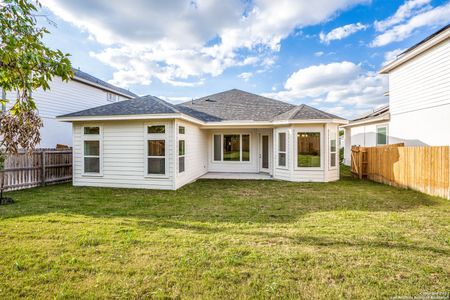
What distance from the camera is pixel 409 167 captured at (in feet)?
28.5

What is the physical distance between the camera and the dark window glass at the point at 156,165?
888 centimetres

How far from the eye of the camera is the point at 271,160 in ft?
42.1

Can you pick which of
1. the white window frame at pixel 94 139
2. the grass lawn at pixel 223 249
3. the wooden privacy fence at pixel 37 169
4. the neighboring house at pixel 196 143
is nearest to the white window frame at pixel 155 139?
the neighboring house at pixel 196 143

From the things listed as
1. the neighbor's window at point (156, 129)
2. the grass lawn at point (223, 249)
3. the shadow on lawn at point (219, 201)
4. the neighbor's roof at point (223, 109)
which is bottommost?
the grass lawn at point (223, 249)

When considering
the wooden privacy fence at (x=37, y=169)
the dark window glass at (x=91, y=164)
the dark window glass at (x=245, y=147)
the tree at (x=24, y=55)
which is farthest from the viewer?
the dark window glass at (x=245, y=147)

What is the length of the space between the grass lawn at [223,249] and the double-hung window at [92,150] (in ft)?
8.71

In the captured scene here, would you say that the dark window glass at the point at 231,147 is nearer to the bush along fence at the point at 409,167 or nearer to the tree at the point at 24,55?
the bush along fence at the point at 409,167

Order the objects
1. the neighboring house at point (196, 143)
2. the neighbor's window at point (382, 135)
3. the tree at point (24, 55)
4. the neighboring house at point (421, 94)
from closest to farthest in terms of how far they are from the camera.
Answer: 1. the tree at point (24, 55)
2. the neighboring house at point (196, 143)
3. the neighboring house at point (421, 94)
4. the neighbor's window at point (382, 135)

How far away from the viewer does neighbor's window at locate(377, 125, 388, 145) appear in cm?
1342

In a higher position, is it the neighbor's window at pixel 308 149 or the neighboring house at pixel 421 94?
the neighboring house at pixel 421 94

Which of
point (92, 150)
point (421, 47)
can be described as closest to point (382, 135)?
point (421, 47)

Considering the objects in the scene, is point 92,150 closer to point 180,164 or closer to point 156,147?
point 156,147

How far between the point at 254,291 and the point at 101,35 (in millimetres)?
11773

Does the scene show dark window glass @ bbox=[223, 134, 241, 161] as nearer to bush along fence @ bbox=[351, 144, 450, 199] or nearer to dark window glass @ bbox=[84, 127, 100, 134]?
bush along fence @ bbox=[351, 144, 450, 199]
